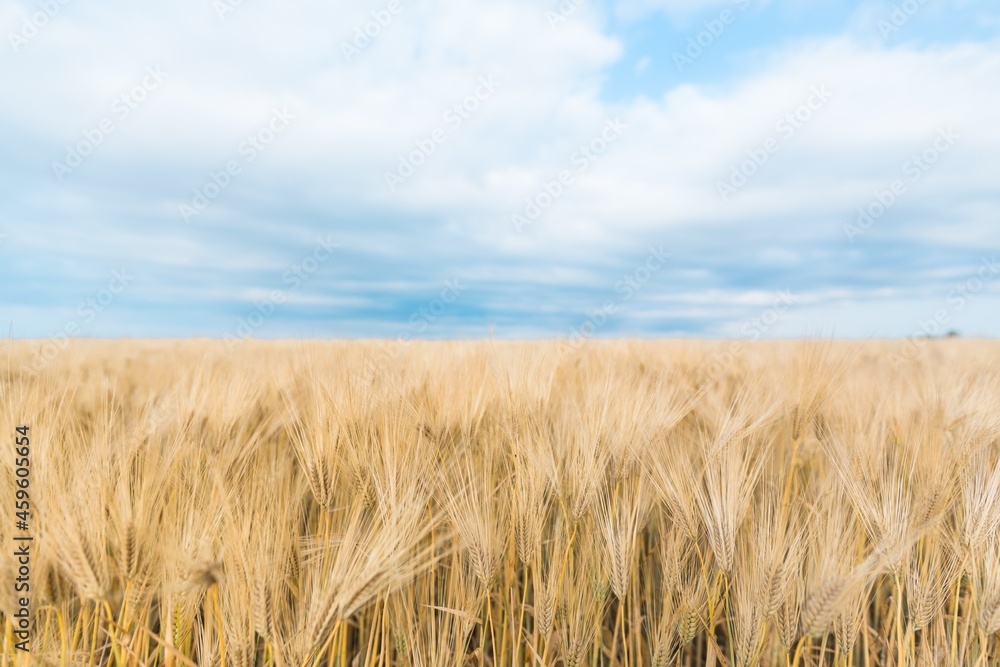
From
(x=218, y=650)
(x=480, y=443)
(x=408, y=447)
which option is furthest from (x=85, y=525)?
(x=480, y=443)

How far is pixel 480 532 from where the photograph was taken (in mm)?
1332

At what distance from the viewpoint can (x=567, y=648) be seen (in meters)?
1.37

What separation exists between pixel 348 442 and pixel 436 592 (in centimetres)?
54

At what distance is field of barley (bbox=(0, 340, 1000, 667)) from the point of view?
1149mm

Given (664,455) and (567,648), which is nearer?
(567,648)

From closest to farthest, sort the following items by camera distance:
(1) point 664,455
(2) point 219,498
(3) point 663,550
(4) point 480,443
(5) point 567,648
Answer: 1. (2) point 219,498
2. (5) point 567,648
3. (3) point 663,550
4. (1) point 664,455
5. (4) point 480,443

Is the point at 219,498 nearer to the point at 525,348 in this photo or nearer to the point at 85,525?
the point at 85,525

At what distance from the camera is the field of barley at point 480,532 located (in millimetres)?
1149

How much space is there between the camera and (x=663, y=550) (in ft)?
5.11

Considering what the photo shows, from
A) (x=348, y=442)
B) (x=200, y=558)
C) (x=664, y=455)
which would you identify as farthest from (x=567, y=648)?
(x=200, y=558)

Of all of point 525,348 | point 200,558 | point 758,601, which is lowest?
point 758,601

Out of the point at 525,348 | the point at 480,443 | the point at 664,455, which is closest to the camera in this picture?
the point at 664,455

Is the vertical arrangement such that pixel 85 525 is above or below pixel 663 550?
above

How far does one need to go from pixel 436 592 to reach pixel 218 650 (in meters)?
0.57
